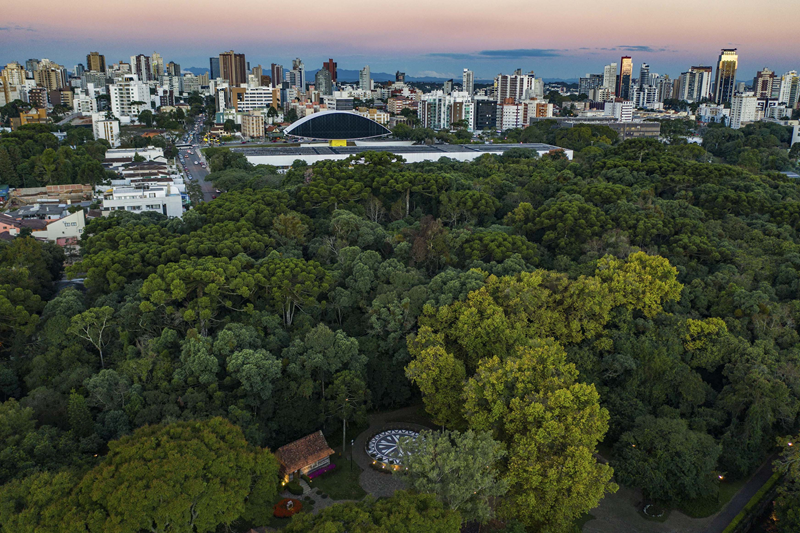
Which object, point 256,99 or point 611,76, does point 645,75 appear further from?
point 256,99

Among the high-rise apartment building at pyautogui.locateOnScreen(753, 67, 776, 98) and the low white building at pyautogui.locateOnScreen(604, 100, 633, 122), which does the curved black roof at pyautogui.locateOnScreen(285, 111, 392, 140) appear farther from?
the high-rise apartment building at pyautogui.locateOnScreen(753, 67, 776, 98)

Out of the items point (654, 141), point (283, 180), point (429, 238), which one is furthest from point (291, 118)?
point (429, 238)

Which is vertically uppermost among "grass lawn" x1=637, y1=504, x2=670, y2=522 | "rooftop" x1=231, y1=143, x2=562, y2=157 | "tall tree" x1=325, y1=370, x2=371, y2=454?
"rooftop" x1=231, y1=143, x2=562, y2=157

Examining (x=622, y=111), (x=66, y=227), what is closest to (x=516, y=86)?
(x=622, y=111)

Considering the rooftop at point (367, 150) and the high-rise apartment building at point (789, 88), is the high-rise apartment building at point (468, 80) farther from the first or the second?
the rooftop at point (367, 150)

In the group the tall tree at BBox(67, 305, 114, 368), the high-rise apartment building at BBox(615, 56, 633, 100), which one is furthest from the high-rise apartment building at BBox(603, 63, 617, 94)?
Result: the tall tree at BBox(67, 305, 114, 368)

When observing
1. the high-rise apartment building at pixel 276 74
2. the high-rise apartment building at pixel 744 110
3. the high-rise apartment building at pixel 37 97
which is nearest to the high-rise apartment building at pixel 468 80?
the high-rise apartment building at pixel 276 74

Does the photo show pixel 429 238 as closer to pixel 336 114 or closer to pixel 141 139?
pixel 336 114
